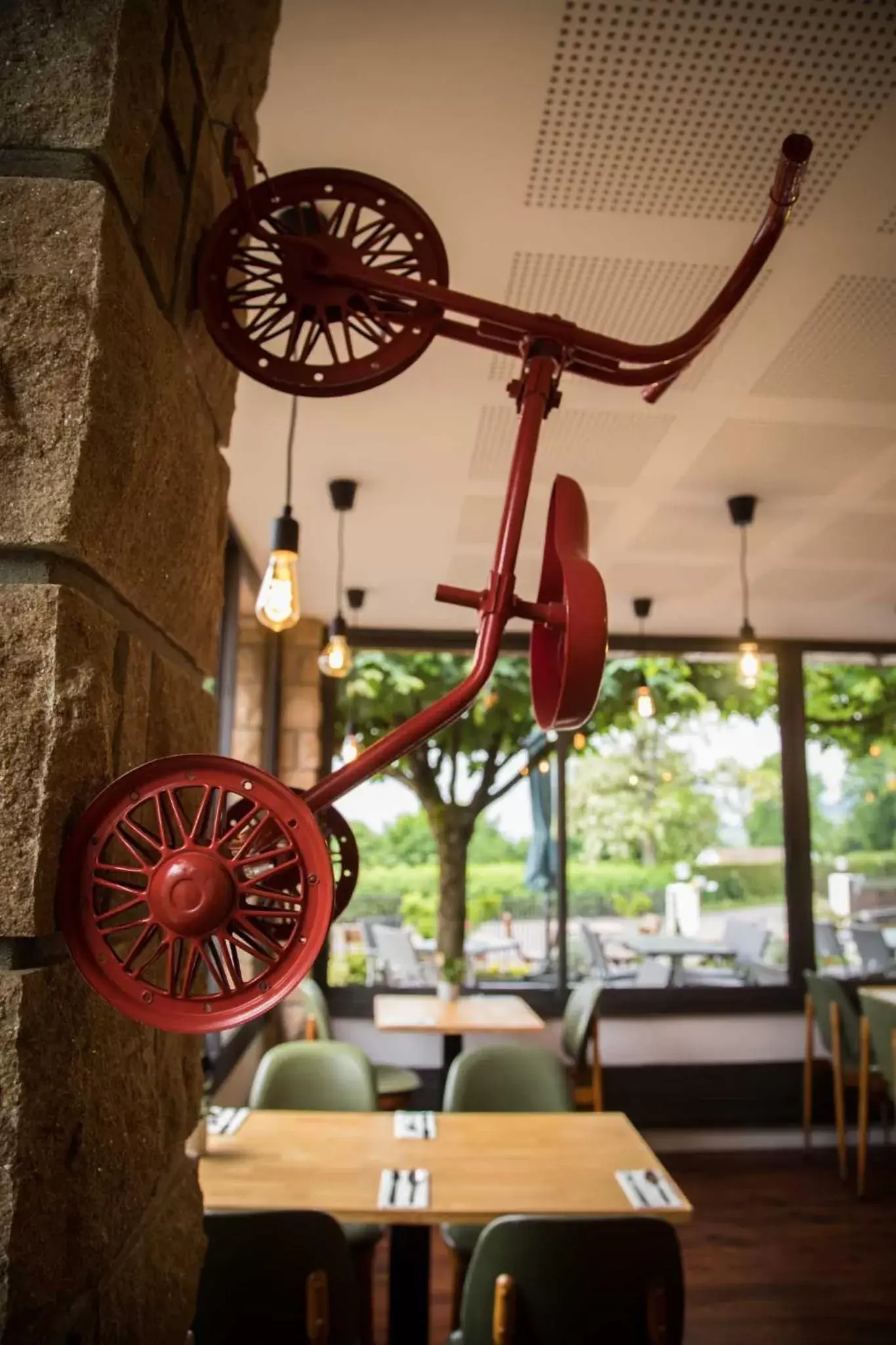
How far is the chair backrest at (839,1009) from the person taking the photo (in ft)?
15.1

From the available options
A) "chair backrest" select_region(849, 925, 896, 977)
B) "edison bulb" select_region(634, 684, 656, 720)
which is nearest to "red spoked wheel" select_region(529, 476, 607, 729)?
"edison bulb" select_region(634, 684, 656, 720)

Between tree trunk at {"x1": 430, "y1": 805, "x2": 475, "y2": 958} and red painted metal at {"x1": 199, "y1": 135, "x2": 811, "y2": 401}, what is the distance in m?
4.86

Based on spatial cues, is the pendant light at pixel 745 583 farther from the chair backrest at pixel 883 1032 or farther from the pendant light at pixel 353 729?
the pendant light at pixel 353 729

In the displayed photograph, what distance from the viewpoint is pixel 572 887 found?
5566mm

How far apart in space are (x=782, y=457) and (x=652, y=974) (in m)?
3.47

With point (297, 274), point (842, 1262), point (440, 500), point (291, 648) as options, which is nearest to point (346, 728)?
point (291, 648)

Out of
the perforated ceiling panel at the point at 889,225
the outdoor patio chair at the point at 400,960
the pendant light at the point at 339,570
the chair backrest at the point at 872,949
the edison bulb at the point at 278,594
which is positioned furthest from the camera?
the chair backrest at the point at 872,949

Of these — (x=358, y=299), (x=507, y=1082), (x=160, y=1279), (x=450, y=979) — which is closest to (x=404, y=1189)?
(x=507, y=1082)

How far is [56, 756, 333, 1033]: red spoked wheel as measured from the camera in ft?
1.91

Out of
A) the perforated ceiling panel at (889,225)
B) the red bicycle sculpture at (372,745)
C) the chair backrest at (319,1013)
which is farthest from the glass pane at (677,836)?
the red bicycle sculpture at (372,745)

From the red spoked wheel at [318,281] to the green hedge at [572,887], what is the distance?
193 inches

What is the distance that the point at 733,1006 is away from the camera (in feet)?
17.5

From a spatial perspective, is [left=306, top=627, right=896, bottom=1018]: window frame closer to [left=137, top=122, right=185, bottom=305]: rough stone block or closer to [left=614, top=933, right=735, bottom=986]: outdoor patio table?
[left=614, top=933, right=735, bottom=986]: outdoor patio table

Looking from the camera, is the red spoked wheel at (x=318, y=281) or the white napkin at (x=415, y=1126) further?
the white napkin at (x=415, y=1126)
